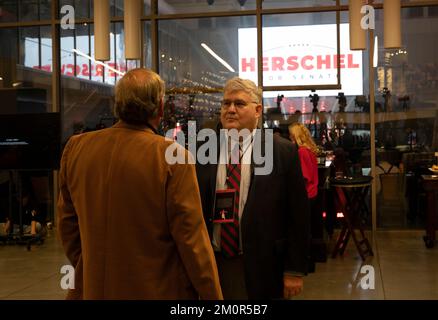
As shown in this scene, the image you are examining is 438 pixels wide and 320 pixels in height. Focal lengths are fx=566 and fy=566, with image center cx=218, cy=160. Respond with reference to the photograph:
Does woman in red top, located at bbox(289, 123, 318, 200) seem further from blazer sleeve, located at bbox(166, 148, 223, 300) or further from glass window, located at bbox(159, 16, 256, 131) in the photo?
blazer sleeve, located at bbox(166, 148, 223, 300)

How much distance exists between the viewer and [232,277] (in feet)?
8.03

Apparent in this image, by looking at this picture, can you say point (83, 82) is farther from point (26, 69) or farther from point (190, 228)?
point (190, 228)

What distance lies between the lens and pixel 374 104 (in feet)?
26.5

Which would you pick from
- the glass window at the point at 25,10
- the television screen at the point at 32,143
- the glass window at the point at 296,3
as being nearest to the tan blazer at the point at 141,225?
the television screen at the point at 32,143

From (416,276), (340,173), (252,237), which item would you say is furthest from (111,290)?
(340,173)

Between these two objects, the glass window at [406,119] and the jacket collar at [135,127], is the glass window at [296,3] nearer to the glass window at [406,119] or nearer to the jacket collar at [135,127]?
the glass window at [406,119]

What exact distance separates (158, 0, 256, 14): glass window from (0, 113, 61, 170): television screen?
265cm

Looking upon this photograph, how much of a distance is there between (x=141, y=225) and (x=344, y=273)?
402 centimetres

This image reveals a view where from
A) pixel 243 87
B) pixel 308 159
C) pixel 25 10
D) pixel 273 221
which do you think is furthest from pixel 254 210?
pixel 25 10

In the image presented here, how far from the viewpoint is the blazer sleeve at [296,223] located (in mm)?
2469

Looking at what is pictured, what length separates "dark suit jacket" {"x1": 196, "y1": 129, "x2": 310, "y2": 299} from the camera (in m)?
2.41

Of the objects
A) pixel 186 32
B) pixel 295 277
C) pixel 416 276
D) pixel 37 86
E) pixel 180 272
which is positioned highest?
pixel 186 32
